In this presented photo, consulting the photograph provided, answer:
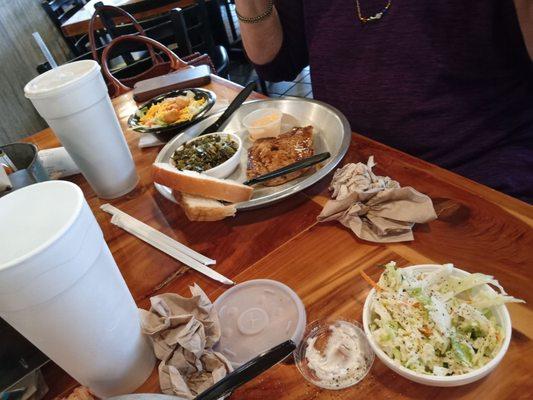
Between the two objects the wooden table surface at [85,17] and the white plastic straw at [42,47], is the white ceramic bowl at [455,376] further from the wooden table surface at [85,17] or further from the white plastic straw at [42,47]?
the wooden table surface at [85,17]

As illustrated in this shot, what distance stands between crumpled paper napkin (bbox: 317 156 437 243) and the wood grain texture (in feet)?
12.7

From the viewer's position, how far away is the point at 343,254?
2.61 ft

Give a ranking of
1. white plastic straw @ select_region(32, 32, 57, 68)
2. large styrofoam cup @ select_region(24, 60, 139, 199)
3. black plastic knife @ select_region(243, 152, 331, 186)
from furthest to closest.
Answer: white plastic straw @ select_region(32, 32, 57, 68) < black plastic knife @ select_region(243, 152, 331, 186) < large styrofoam cup @ select_region(24, 60, 139, 199)

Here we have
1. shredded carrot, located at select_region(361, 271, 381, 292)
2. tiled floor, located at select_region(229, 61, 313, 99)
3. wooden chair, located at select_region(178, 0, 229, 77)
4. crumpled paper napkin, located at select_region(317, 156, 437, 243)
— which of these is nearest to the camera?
shredded carrot, located at select_region(361, 271, 381, 292)

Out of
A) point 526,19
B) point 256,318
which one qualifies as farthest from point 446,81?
point 256,318

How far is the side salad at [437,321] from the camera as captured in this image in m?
0.53

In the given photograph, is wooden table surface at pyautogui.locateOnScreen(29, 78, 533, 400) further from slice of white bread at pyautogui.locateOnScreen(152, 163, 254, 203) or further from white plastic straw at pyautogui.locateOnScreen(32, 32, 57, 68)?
white plastic straw at pyautogui.locateOnScreen(32, 32, 57, 68)

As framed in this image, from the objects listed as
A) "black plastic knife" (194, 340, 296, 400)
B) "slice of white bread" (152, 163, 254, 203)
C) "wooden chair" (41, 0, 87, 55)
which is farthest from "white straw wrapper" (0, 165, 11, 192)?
"wooden chair" (41, 0, 87, 55)

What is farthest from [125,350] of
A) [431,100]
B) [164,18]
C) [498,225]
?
[164,18]

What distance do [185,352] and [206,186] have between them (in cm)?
45

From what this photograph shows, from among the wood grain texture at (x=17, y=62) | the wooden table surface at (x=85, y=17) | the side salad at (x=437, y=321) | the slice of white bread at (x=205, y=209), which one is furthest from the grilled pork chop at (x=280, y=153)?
the wood grain texture at (x=17, y=62)

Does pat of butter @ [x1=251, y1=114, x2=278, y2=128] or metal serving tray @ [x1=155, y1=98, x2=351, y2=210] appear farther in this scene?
pat of butter @ [x1=251, y1=114, x2=278, y2=128]

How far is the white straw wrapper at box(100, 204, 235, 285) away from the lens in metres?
0.84

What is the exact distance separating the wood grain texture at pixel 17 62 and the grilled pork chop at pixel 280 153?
3.54 m
